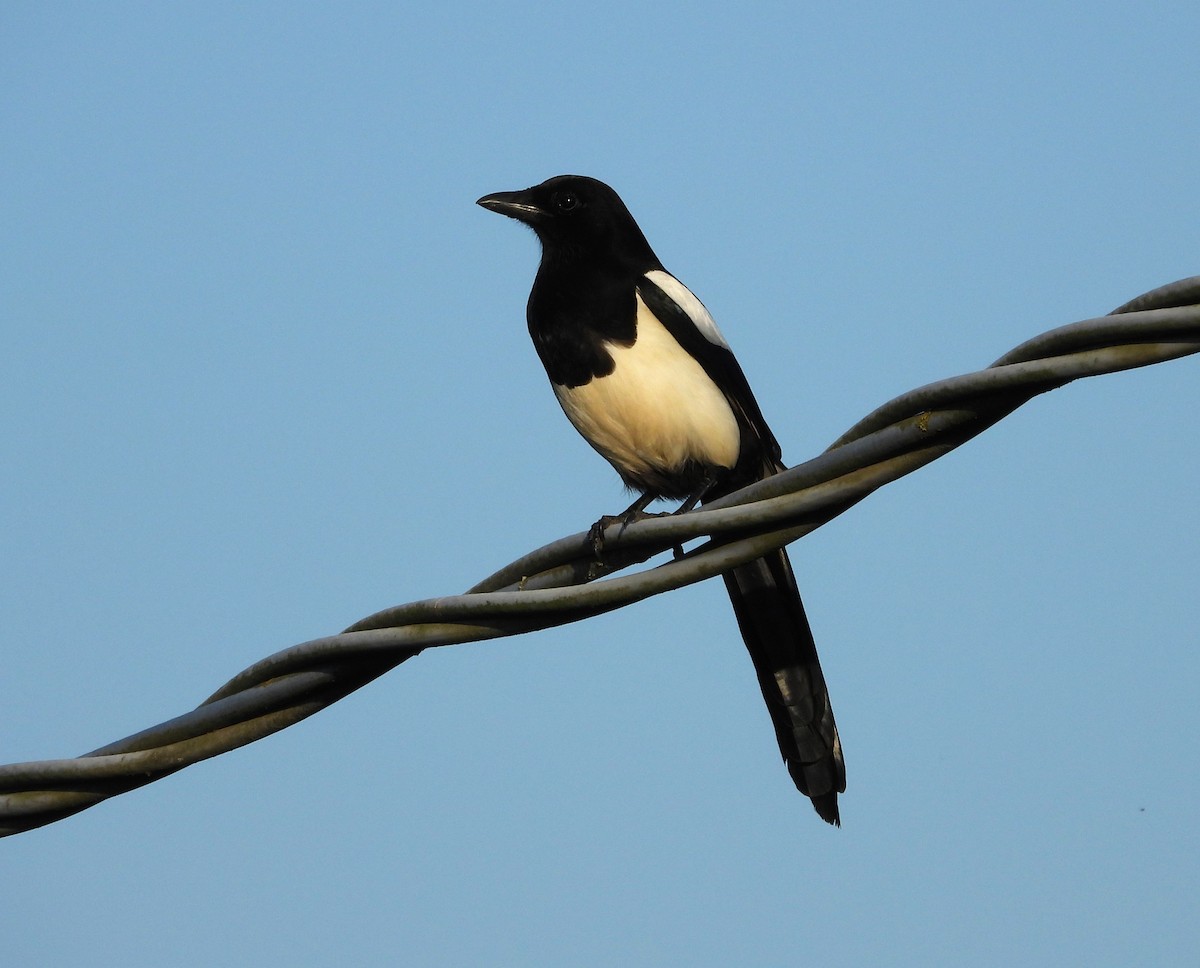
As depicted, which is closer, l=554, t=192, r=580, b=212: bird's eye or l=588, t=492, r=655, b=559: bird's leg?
l=588, t=492, r=655, b=559: bird's leg

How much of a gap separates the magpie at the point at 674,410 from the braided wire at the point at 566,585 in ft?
5.08

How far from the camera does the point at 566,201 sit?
5.07 meters

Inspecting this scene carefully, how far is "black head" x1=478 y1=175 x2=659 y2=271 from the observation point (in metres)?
4.89

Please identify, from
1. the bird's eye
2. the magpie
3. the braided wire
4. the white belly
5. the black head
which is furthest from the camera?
the bird's eye

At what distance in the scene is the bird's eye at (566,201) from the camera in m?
5.03

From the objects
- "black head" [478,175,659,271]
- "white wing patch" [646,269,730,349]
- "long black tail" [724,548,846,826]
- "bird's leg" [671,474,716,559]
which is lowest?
"long black tail" [724,548,846,826]

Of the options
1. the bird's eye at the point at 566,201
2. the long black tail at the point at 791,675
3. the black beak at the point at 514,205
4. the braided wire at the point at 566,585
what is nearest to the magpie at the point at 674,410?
the long black tail at the point at 791,675

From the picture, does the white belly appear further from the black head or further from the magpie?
the black head

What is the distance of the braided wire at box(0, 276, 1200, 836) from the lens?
2.26 m

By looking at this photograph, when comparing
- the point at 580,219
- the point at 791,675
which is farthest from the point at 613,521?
the point at 580,219

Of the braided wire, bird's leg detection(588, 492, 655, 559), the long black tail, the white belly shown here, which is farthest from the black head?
the braided wire

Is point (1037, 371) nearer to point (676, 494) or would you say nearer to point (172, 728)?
point (172, 728)

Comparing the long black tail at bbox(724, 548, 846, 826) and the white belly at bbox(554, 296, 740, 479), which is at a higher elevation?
the white belly at bbox(554, 296, 740, 479)

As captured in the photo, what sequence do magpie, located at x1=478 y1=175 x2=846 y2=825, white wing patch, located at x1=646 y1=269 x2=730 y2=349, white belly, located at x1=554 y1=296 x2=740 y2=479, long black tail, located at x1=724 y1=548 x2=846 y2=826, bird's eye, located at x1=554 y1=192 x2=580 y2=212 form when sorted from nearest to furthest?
1. long black tail, located at x1=724 y1=548 x2=846 y2=826
2. magpie, located at x1=478 y1=175 x2=846 y2=825
3. white belly, located at x1=554 y1=296 x2=740 y2=479
4. white wing patch, located at x1=646 y1=269 x2=730 y2=349
5. bird's eye, located at x1=554 y1=192 x2=580 y2=212
